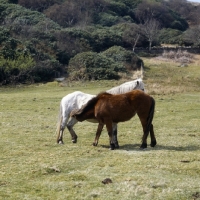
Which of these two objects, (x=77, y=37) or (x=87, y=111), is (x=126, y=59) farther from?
(x=87, y=111)

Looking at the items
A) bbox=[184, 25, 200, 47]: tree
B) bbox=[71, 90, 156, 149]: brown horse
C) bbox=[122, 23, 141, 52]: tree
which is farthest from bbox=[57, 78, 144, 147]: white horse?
bbox=[184, 25, 200, 47]: tree

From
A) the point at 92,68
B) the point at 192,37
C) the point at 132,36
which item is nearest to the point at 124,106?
the point at 92,68

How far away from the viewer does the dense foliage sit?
42.8 m

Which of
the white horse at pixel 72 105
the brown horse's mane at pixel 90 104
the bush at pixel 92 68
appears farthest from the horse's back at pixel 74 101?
the bush at pixel 92 68

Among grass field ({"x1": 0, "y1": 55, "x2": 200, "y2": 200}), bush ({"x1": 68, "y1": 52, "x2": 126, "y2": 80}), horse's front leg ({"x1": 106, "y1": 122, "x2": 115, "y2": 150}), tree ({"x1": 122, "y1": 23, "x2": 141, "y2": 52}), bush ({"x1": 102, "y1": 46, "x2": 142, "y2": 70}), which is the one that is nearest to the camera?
grass field ({"x1": 0, "y1": 55, "x2": 200, "y2": 200})

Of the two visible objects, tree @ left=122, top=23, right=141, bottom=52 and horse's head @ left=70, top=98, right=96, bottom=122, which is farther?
tree @ left=122, top=23, right=141, bottom=52

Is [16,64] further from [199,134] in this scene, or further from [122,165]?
[122,165]

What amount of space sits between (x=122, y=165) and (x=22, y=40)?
138ft

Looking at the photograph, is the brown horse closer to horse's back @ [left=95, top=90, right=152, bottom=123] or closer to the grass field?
horse's back @ [left=95, top=90, right=152, bottom=123]

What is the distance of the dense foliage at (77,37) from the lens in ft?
140

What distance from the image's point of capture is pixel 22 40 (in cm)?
4972

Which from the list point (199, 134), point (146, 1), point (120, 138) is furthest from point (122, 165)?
point (146, 1)

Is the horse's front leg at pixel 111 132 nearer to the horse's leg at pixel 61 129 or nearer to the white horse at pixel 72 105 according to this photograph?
the white horse at pixel 72 105

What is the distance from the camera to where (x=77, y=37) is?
5900cm
